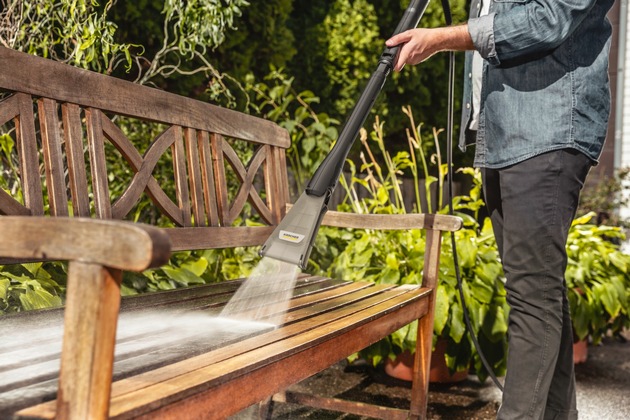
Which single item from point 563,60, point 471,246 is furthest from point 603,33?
point 471,246

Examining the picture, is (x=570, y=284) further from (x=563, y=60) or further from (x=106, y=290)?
(x=106, y=290)

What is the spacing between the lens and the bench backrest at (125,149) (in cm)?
160

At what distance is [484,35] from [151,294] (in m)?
1.15

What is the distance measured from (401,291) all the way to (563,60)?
908mm

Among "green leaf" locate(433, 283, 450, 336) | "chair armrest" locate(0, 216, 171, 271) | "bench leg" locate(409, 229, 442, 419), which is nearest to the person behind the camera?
"chair armrest" locate(0, 216, 171, 271)

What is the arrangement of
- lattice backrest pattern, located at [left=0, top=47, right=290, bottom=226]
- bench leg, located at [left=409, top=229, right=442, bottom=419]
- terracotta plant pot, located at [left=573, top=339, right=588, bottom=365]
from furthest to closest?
terracotta plant pot, located at [left=573, top=339, right=588, bottom=365] < bench leg, located at [left=409, top=229, right=442, bottom=419] < lattice backrest pattern, located at [left=0, top=47, right=290, bottom=226]

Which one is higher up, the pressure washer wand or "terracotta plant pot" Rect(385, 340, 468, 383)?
the pressure washer wand

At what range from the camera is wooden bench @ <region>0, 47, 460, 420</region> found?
0.80 meters

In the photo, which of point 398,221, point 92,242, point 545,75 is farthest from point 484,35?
point 92,242

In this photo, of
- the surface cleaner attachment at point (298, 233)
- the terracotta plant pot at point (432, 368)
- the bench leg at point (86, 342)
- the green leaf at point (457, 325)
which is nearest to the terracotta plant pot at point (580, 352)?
the terracotta plant pot at point (432, 368)

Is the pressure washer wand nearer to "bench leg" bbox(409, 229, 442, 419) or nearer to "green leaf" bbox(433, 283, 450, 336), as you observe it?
"bench leg" bbox(409, 229, 442, 419)

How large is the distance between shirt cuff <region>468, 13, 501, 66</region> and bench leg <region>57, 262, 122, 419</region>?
4.07 feet

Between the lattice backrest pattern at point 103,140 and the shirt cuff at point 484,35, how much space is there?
90 cm

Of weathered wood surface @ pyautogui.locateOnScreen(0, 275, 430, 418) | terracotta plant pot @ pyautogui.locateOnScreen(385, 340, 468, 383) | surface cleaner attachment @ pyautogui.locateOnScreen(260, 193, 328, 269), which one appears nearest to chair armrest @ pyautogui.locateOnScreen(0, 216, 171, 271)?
weathered wood surface @ pyautogui.locateOnScreen(0, 275, 430, 418)
